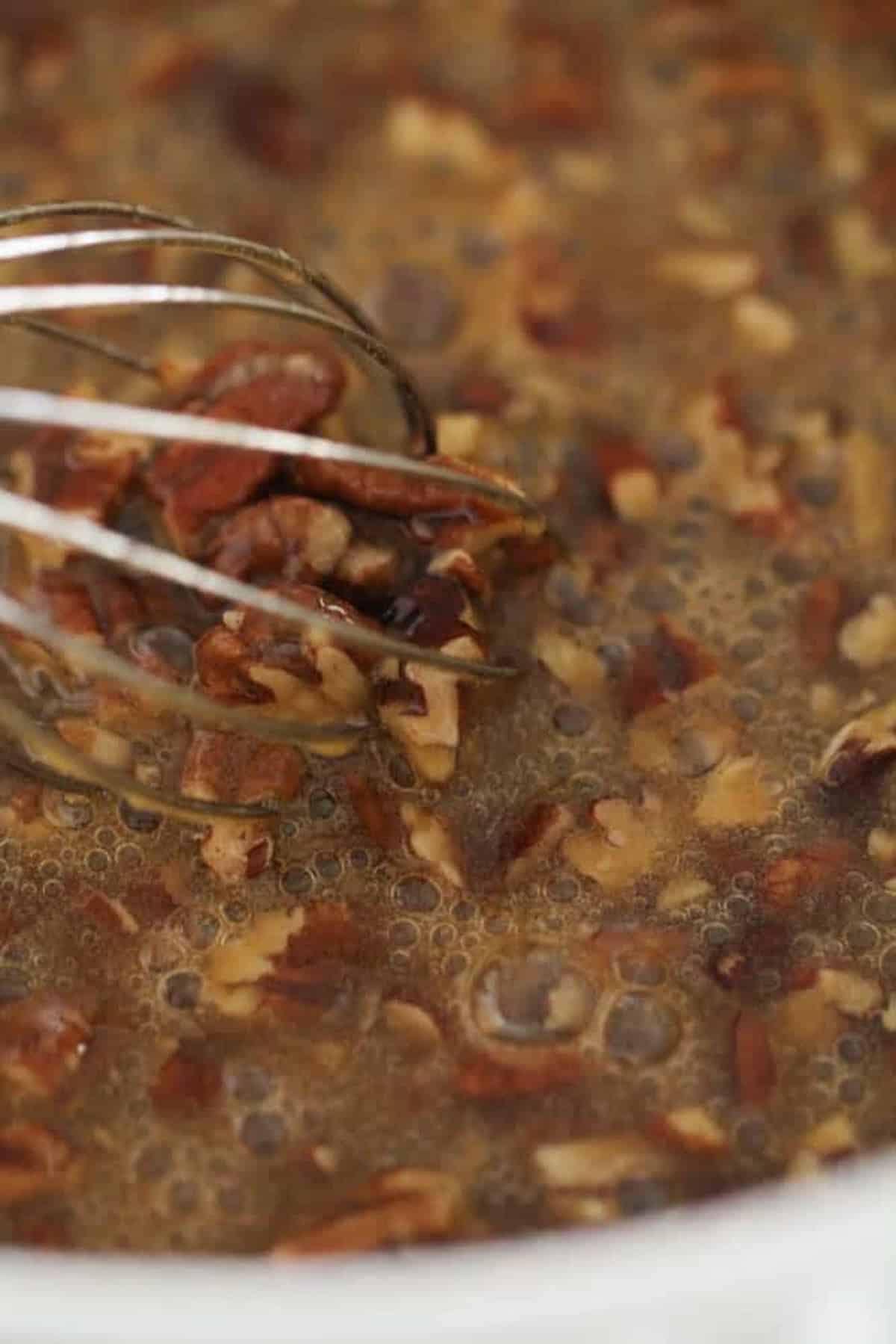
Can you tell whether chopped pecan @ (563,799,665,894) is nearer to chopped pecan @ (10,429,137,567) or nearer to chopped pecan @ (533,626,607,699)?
chopped pecan @ (533,626,607,699)

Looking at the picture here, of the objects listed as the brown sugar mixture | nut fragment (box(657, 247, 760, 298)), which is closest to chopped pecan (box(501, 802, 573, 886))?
the brown sugar mixture

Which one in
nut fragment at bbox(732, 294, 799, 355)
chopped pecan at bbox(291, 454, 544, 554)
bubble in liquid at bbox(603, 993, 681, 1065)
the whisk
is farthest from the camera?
nut fragment at bbox(732, 294, 799, 355)

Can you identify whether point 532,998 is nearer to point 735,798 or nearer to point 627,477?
point 735,798

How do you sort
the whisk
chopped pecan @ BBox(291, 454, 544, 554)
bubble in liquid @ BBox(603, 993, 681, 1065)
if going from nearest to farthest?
the whisk
bubble in liquid @ BBox(603, 993, 681, 1065)
chopped pecan @ BBox(291, 454, 544, 554)

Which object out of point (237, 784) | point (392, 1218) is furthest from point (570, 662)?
point (392, 1218)

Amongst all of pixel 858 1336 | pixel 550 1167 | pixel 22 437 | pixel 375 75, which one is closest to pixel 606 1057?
pixel 550 1167

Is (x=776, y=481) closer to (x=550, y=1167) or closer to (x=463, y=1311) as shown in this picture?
(x=550, y=1167)
